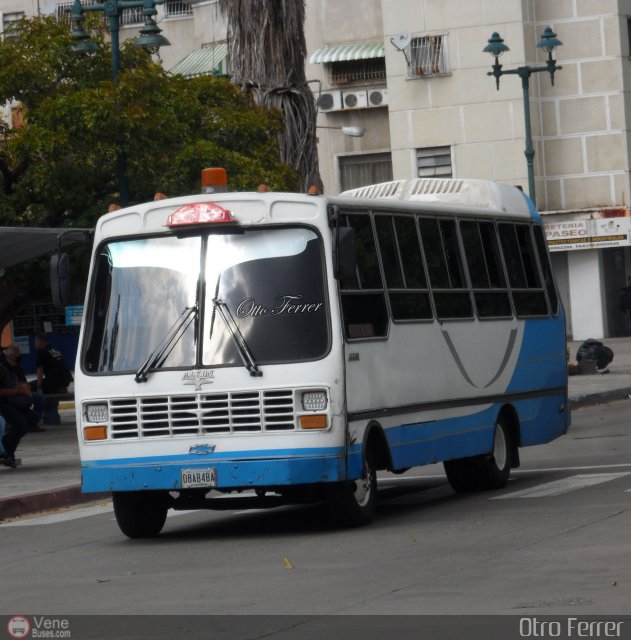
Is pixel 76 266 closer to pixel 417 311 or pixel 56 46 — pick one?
pixel 56 46

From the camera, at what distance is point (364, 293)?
1340 cm

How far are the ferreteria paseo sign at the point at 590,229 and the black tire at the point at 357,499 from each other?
36231 mm

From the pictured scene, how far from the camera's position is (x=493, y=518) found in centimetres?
1305

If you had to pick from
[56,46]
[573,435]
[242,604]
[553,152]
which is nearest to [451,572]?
[242,604]

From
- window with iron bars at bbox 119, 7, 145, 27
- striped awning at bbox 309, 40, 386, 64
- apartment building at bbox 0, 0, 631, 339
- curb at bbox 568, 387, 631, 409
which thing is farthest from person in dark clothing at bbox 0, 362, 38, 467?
window with iron bars at bbox 119, 7, 145, 27

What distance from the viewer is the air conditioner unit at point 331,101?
51.5m

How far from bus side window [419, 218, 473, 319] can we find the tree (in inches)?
433

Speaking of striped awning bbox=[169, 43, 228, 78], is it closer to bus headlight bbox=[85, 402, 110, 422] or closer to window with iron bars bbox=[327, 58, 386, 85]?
window with iron bars bbox=[327, 58, 386, 85]

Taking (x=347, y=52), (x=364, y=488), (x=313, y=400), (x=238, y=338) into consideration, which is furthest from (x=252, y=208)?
(x=347, y=52)

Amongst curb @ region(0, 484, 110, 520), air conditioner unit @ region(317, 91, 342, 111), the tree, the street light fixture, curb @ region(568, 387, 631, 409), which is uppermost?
air conditioner unit @ region(317, 91, 342, 111)

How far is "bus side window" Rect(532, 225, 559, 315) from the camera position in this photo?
57.3 ft

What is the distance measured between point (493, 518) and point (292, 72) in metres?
14.9

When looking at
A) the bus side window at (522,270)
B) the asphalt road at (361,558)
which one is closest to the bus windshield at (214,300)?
the asphalt road at (361,558)

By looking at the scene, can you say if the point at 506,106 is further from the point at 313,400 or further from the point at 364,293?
the point at 313,400
